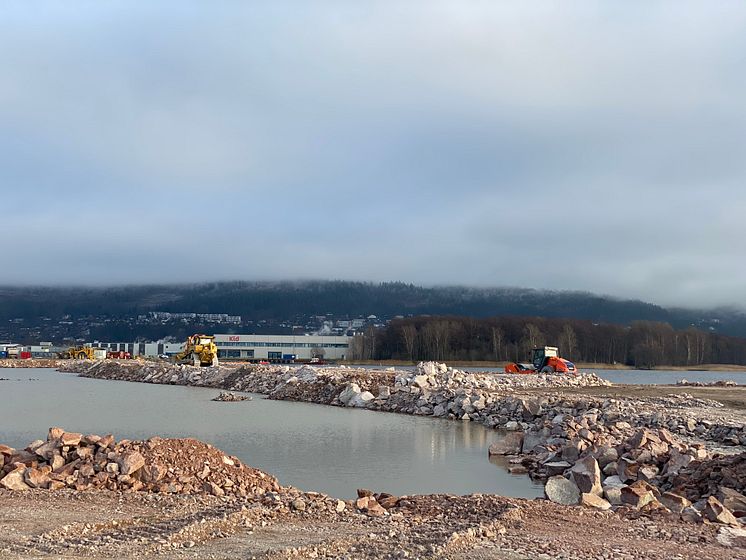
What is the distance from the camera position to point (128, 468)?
11734 mm

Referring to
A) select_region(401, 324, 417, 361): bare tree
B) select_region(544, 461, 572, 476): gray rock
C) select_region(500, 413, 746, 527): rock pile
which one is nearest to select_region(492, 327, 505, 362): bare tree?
Result: select_region(401, 324, 417, 361): bare tree

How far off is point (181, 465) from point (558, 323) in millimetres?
113765

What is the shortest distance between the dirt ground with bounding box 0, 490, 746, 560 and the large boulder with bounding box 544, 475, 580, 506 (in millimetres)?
444

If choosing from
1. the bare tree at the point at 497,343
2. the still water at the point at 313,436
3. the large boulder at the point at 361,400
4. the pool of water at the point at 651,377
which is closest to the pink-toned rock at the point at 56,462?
the still water at the point at 313,436

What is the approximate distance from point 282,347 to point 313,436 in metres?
100

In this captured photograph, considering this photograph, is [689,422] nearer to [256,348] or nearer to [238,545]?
[238,545]

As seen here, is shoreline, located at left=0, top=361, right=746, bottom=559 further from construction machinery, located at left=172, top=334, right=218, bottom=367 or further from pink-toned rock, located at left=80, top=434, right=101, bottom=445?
construction machinery, located at left=172, top=334, right=218, bottom=367

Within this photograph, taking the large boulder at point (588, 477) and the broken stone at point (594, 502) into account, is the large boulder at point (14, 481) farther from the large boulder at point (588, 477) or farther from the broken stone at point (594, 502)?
the large boulder at point (588, 477)

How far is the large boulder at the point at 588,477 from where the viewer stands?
451 inches

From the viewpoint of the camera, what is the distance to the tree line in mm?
106688

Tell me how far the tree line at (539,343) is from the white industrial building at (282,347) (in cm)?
523

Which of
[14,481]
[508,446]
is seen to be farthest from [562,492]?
[14,481]

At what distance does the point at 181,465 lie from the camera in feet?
39.9

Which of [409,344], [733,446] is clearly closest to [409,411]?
[733,446]
